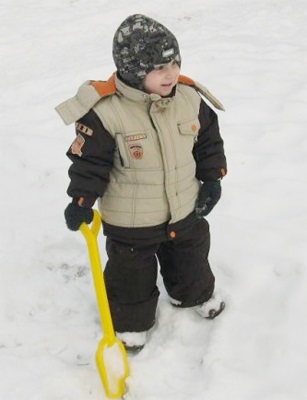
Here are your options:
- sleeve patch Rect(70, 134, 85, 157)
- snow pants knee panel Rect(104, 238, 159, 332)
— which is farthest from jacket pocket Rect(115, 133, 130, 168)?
snow pants knee panel Rect(104, 238, 159, 332)

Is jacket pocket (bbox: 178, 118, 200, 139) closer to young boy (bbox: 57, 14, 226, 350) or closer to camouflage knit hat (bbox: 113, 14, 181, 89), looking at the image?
young boy (bbox: 57, 14, 226, 350)

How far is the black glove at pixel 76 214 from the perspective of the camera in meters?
1.84

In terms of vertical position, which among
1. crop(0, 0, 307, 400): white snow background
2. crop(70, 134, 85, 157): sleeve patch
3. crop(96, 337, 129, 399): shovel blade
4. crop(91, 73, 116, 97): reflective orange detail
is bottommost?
crop(0, 0, 307, 400): white snow background

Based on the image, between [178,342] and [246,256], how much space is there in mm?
601

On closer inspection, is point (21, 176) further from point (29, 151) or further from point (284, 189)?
point (284, 189)

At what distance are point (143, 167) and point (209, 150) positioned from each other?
13.5 inches

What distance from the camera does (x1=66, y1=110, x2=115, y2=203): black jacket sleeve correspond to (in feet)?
5.75

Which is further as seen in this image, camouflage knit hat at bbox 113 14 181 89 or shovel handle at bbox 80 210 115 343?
shovel handle at bbox 80 210 115 343

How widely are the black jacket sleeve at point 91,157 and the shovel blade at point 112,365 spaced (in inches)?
24.0

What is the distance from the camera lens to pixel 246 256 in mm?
2602

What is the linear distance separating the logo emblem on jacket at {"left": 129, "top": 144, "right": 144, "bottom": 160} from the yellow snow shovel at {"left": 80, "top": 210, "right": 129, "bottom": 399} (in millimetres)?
307

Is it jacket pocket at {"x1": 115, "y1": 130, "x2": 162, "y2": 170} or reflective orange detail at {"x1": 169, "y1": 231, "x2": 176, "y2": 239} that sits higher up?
jacket pocket at {"x1": 115, "y1": 130, "x2": 162, "y2": 170}

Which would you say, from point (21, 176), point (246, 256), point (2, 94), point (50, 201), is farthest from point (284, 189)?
point (2, 94)

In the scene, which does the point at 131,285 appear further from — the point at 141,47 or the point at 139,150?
the point at 141,47
